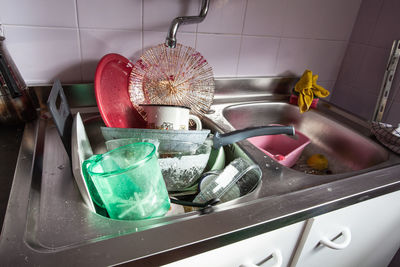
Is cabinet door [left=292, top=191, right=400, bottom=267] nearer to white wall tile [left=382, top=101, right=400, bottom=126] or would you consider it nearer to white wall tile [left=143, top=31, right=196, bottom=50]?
white wall tile [left=382, top=101, right=400, bottom=126]

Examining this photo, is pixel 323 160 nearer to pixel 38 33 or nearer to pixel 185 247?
pixel 185 247

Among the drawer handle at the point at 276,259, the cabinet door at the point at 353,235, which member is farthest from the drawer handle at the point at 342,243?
the drawer handle at the point at 276,259

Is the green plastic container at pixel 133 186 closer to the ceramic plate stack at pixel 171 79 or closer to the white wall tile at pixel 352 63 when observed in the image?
the ceramic plate stack at pixel 171 79

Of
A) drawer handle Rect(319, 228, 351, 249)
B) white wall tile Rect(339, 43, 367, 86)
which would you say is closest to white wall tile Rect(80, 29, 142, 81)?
drawer handle Rect(319, 228, 351, 249)

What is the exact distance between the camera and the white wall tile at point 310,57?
3.26ft

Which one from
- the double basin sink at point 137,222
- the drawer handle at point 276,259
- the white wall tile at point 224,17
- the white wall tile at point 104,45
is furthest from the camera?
the white wall tile at point 224,17

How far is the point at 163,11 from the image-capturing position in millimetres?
740

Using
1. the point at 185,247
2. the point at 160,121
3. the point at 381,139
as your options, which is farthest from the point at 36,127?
the point at 381,139

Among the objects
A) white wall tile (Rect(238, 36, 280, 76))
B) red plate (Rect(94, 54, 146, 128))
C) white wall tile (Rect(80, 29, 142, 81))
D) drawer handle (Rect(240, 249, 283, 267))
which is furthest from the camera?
white wall tile (Rect(238, 36, 280, 76))

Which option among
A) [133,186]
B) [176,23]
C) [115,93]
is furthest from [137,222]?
[176,23]

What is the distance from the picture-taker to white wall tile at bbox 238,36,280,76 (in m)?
0.91

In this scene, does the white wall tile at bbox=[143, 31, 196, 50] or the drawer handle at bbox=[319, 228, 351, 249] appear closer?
the drawer handle at bbox=[319, 228, 351, 249]

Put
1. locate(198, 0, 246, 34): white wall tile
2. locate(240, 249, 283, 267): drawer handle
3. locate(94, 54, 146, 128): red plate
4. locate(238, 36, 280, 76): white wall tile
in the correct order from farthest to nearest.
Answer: locate(238, 36, 280, 76): white wall tile < locate(198, 0, 246, 34): white wall tile < locate(94, 54, 146, 128): red plate < locate(240, 249, 283, 267): drawer handle

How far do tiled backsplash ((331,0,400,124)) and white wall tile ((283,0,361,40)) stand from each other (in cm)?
5
